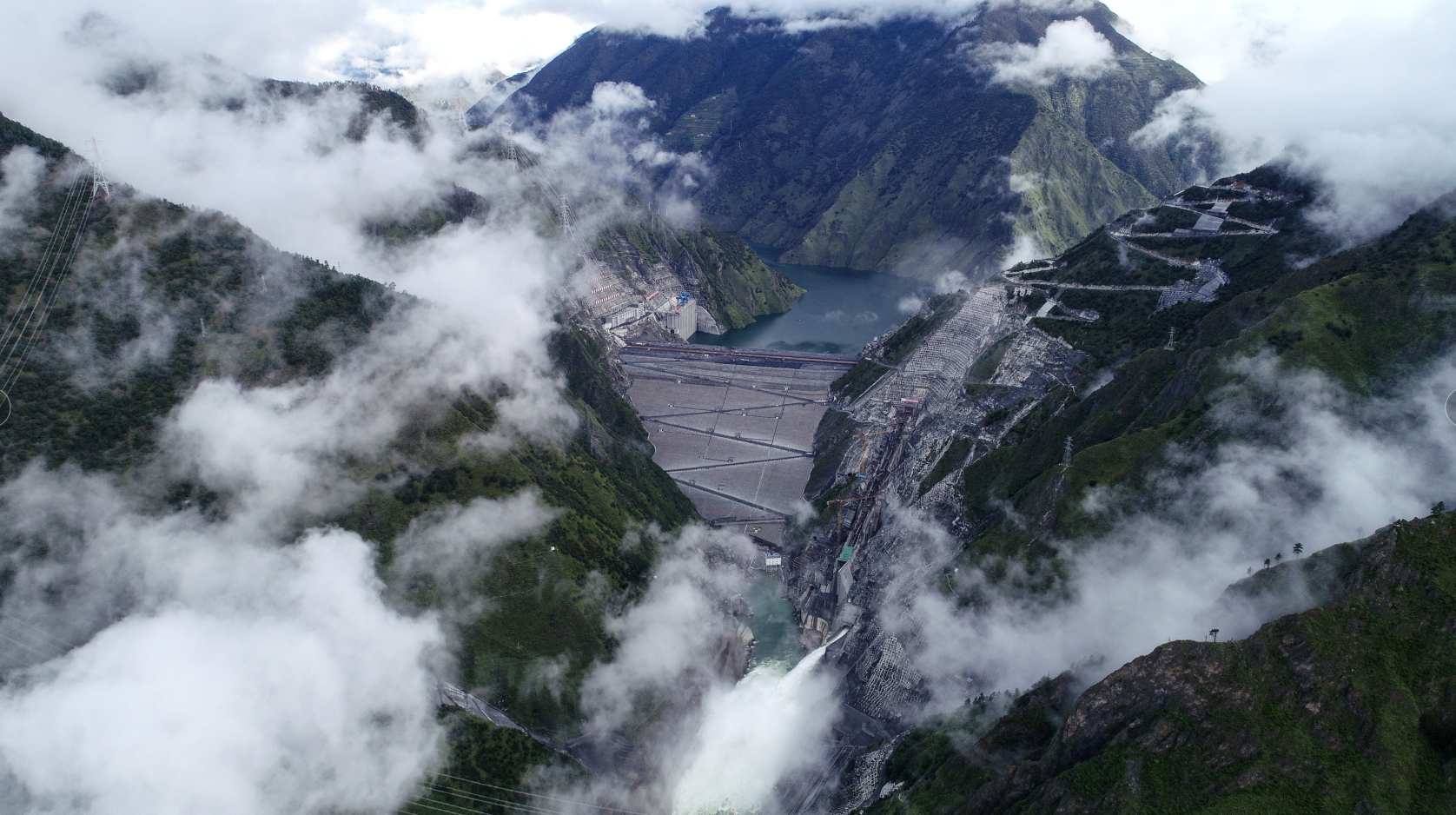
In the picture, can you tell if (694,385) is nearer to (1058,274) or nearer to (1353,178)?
(1058,274)

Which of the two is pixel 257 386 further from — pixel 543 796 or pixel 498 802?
pixel 543 796

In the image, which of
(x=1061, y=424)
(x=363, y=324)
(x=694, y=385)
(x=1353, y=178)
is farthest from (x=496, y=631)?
(x=1353, y=178)

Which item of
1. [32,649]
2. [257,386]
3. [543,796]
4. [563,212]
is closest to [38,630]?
[32,649]

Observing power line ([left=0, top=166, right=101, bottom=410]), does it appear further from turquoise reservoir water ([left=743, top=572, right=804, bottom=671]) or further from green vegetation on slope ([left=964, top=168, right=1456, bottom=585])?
green vegetation on slope ([left=964, top=168, right=1456, bottom=585])

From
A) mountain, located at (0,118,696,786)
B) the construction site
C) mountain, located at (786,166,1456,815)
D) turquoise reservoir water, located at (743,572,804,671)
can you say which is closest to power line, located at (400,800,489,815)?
mountain, located at (0,118,696,786)

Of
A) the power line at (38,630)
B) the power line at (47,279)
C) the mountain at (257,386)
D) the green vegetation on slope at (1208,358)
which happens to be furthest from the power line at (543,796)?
the power line at (47,279)

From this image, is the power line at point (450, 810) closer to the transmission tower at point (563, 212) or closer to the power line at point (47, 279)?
the power line at point (47, 279)
